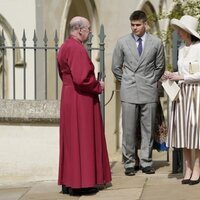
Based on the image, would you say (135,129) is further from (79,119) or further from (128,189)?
(79,119)

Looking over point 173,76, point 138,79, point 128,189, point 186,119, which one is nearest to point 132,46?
point 138,79

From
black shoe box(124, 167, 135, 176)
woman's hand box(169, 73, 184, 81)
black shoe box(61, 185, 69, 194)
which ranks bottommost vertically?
black shoe box(61, 185, 69, 194)

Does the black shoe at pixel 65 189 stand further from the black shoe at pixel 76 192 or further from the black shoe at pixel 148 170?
the black shoe at pixel 148 170

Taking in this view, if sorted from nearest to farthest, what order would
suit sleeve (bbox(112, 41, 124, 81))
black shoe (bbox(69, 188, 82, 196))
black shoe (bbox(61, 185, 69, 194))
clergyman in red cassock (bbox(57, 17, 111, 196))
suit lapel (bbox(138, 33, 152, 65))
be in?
clergyman in red cassock (bbox(57, 17, 111, 196)), black shoe (bbox(69, 188, 82, 196)), black shoe (bbox(61, 185, 69, 194)), suit lapel (bbox(138, 33, 152, 65)), suit sleeve (bbox(112, 41, 124, 81))

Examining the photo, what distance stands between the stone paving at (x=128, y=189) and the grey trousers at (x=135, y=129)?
0.68ft

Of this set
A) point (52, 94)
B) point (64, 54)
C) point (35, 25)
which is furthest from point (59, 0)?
point (64, 54)

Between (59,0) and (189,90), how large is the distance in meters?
5.14

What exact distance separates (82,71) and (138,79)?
123cm

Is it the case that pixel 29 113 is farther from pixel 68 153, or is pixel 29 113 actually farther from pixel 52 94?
pixel 52 94

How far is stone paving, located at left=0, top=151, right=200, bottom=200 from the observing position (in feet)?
23.4

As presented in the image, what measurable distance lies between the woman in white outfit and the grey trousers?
2.10ft

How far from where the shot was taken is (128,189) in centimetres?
750

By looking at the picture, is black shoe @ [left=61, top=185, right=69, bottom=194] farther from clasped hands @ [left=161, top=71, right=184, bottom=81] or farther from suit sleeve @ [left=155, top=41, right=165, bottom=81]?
suit sleeve @ [left=155, top=41, right=165, bottom=81]

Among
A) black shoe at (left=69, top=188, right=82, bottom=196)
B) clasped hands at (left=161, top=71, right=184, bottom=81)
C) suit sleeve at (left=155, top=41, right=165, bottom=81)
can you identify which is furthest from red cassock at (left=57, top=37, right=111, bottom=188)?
suit sleeve at (left=155, top=41, right=165, bottom=81)
